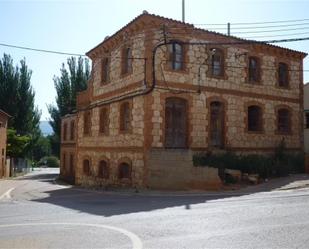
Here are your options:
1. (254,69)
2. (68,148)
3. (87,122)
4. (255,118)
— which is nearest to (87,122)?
(87,122)

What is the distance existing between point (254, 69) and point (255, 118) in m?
2.91

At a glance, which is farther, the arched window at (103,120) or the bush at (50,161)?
the bush at (50,161)

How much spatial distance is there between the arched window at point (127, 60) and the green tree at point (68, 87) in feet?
105

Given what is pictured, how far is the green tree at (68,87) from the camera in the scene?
5384 centimetres

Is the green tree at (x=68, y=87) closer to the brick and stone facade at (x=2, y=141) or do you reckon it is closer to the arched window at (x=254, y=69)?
the brick and stone facade at (x=2, y=141)

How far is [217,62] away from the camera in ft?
73.0

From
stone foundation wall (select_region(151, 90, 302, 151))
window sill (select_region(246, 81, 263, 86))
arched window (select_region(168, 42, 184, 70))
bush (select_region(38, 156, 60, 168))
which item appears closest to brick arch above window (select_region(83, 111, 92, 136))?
stone foundation wall (select_region(151, 90, 302, 151))

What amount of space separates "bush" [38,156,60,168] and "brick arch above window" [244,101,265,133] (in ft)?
192

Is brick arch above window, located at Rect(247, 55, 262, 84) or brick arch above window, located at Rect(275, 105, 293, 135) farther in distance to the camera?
Result: brick arch above window, located at Rect(275, 105, 293, 135)

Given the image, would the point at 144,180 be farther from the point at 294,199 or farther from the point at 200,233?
the point at 200,233

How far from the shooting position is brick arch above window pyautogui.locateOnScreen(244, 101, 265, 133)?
77.5 ft

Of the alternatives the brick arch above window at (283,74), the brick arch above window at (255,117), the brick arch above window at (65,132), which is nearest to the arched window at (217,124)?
the brick arch above window at (255,117)

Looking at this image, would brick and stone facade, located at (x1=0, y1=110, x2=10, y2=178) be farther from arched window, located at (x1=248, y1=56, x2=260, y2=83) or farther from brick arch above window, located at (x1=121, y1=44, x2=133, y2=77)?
arched window, located at (x1=248, y1=56, x2=260, y2=83)

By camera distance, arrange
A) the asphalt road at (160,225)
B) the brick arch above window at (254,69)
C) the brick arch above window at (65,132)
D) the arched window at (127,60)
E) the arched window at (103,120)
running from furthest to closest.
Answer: the brick arch above window at (65,132), the arched window at (103,120), the brick arch above window at (254,69), the arched window at (127,60), the asphalt road at (160,225)
